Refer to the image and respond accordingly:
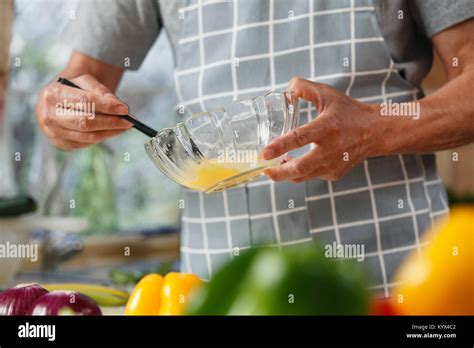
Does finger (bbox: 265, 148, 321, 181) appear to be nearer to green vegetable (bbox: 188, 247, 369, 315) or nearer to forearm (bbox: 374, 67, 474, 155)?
forearm (bbox: 374, 67, 474, 155)

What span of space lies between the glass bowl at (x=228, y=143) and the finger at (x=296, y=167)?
0.02 metres

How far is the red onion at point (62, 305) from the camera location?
0.46 m

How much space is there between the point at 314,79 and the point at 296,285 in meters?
0.39

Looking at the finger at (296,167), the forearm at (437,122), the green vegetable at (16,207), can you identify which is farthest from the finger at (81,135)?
the green vegetable at (16,207)

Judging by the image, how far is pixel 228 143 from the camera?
1.90ft

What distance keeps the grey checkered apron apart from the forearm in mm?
73

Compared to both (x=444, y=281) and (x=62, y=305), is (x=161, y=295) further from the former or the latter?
(x=444, y=281)

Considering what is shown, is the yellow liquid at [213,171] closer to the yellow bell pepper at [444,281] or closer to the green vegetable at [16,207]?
the yellow bell pepper at [444,281]

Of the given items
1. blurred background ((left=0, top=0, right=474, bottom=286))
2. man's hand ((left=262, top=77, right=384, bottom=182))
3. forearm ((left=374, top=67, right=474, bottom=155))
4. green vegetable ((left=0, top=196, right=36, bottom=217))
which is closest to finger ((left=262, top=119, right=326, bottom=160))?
man's hand ((left=262, top=77, right=384, bottom=182))

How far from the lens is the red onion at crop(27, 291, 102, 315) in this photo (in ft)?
1.52

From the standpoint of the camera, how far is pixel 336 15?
2.32 ft
